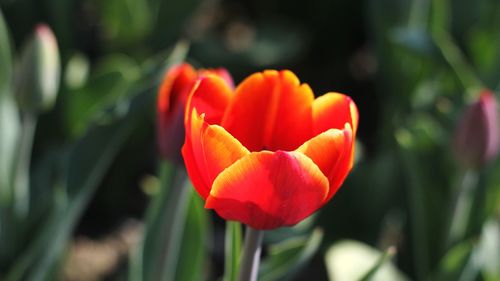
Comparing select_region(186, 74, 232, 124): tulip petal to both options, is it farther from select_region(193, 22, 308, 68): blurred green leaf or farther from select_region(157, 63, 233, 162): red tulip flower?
select_region(193, 22, 308, 68): blurred green leaf

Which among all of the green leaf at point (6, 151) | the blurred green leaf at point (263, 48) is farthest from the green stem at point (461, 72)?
the green leaf at point (6, 151)

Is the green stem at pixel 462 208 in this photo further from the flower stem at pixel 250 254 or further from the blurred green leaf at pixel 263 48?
the blurred green leaf at pixel 263 48

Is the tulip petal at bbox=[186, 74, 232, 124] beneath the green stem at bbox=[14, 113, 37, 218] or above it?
above

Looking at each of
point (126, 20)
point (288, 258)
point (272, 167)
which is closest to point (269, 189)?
point (272, 167)

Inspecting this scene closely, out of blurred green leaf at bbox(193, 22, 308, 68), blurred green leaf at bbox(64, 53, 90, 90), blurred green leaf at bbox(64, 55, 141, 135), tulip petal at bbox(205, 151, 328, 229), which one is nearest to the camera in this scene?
tulip petal at bbox(205, 151, 328, 229)

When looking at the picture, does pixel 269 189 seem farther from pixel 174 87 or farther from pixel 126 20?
pixel 126 20

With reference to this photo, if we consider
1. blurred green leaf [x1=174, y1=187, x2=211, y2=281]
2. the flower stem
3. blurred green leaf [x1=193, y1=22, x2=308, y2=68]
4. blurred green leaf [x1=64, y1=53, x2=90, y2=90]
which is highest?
the flower stem

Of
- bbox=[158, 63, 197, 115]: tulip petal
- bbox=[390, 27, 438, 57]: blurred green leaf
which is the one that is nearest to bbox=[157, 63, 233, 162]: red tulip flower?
bbox=[158, 63, 197, 115]: tulip petal
